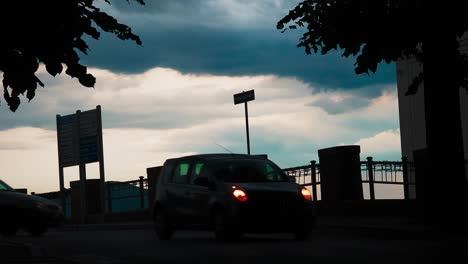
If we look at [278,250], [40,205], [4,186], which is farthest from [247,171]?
[4,186]

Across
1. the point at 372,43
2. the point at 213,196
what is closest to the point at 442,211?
the point at 372,43

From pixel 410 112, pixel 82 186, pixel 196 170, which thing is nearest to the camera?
pixel 196 170

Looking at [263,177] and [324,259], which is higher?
[263,177]

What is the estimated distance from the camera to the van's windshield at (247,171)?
17656 mm

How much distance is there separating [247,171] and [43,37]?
1027 centimetres

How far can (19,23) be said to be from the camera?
308 inches

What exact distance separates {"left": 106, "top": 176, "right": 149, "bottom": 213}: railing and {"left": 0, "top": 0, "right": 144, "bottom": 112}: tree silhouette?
1129 inches

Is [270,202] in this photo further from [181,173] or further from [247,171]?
[181,173]

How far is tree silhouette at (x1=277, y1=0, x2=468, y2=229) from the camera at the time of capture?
62.1ft

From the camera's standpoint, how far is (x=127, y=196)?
38719 mm

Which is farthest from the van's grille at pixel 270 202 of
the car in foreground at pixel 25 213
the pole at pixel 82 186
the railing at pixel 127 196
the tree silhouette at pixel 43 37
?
the pole at pixel 82 186

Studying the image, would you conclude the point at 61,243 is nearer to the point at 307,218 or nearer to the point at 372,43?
the point at 307,218

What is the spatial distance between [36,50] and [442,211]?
13.3 meters

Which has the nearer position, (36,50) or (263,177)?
(36,50)
